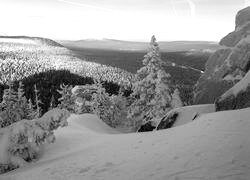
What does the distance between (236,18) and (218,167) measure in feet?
86.3

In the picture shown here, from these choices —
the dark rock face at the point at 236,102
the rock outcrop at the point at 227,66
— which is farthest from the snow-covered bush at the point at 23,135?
the rock outcrop at the point at 227,66

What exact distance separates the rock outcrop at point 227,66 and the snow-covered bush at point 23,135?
12.9 metres

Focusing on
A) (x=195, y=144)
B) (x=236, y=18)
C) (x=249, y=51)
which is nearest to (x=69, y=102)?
(x=236, y=18)

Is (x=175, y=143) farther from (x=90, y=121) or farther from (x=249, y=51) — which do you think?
(x=90, y=121)

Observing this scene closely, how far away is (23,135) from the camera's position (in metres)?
12.9

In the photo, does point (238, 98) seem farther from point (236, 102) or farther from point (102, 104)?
point (102, 104)

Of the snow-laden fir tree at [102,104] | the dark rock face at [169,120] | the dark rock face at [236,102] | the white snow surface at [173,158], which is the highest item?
the dark rock face at [236,102]

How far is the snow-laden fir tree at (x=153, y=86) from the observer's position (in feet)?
89.8

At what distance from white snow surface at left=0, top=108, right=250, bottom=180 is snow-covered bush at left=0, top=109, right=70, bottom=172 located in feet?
2.35

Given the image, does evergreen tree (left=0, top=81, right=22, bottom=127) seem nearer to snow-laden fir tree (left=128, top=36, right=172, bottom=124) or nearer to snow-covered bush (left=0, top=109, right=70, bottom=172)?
snow-laden fir tree (left=128, top=36, right=172, bottom=124)

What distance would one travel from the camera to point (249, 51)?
67.7 feet

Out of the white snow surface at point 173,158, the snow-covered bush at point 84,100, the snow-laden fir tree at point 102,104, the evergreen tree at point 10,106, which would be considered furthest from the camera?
the snow-covered bush at point 84,100

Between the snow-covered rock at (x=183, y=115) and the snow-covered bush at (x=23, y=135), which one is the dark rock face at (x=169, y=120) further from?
the snow-covered bush at (x=23, y=135)

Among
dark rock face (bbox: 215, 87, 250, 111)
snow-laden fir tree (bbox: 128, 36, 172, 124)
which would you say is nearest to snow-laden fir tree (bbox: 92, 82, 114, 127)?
snow-laden fir tree (bbox: 128, 36, 172, 124)
